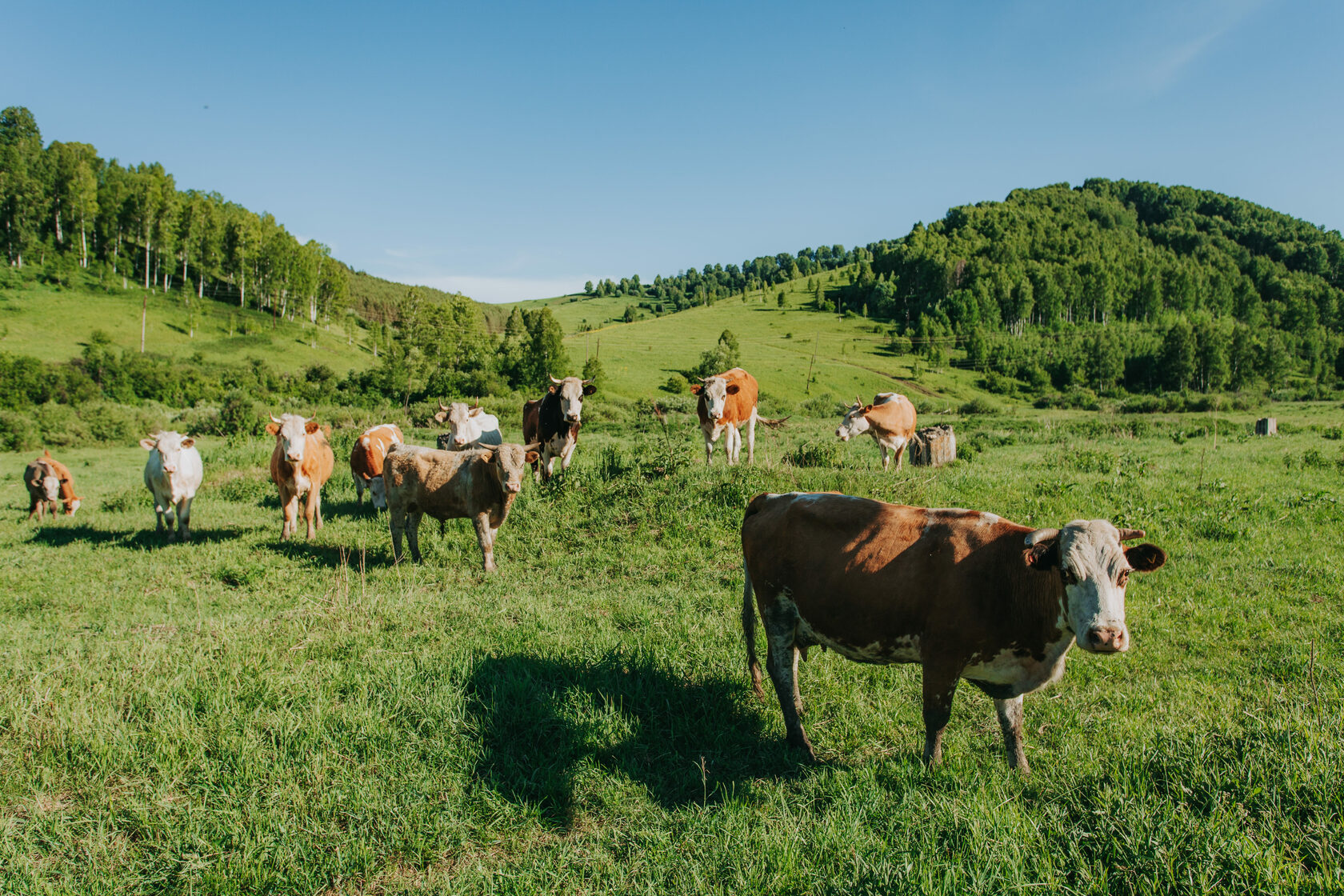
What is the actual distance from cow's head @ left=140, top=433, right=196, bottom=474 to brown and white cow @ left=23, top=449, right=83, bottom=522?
214 inches

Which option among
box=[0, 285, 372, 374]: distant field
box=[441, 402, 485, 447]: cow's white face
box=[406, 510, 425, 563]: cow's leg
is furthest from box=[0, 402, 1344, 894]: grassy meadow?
box=[0, 285, 372, 374]: distant field

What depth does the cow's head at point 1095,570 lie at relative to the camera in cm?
344

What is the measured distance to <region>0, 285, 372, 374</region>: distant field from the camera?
58.7 meters

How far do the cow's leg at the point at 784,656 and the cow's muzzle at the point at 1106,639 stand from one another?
195cm

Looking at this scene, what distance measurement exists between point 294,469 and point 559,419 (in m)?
5.28

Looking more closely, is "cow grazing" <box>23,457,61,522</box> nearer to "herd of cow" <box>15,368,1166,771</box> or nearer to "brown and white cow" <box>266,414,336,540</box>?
"brown and white cow" <box>266,414,336,540</box>

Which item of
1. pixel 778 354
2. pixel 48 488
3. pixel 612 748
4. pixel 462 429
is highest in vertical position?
pixel 778 354

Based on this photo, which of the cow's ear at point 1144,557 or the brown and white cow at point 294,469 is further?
the brown and white cow at point 294,469

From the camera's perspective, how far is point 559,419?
14.8m

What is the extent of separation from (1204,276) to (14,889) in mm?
184991

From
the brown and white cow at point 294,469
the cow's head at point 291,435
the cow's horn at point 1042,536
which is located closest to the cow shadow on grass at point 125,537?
the brown and white cow at point 294,469

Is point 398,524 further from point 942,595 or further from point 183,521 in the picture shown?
→ point 942,595

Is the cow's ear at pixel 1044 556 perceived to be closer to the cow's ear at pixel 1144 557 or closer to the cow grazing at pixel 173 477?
the cow's ear at pixel 1144 557

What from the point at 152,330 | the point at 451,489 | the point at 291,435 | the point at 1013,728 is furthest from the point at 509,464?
the point at 152,330
